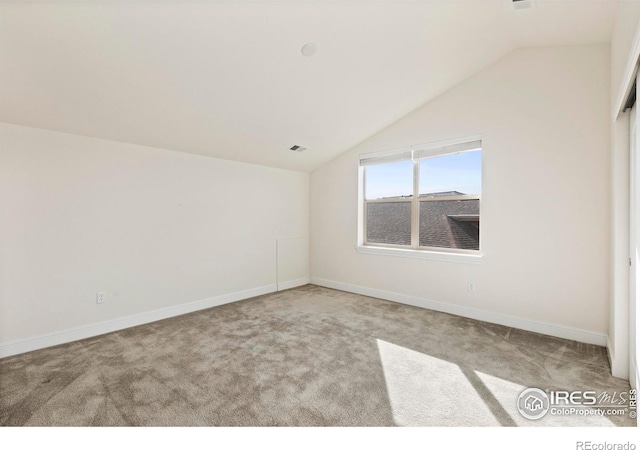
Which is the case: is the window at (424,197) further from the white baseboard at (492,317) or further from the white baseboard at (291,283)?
the white baseboard at (291,283)

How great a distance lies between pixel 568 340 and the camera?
9.50 feet

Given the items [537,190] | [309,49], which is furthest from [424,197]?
[309,49]

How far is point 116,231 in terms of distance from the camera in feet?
10.6

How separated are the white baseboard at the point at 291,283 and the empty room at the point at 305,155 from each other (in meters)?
0.55

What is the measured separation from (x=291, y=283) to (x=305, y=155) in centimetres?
213

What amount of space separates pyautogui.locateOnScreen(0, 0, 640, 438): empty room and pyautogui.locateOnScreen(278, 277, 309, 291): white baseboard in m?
0.55

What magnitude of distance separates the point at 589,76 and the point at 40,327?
5.61 metres

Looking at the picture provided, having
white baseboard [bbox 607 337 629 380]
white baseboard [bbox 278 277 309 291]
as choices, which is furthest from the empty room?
white baseboard [bbox 278 277 309 291]

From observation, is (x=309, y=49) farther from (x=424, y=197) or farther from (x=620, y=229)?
(x=620, y=229)

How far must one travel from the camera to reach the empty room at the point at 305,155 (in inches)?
77.6

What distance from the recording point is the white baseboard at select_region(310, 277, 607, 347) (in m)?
2.87

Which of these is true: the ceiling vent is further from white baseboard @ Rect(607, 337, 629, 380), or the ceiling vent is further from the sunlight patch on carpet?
the sunlight patch on carpet

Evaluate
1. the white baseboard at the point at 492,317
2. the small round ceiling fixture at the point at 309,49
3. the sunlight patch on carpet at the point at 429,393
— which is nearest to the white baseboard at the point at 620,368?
the white baseboard at the point at 492,317
